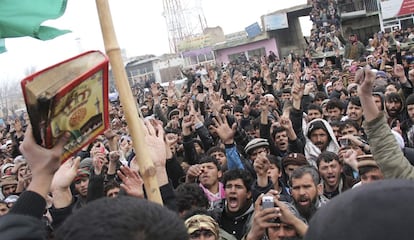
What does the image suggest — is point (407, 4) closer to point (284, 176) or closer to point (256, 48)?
point (256, 48)

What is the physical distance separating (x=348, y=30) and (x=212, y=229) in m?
21.0

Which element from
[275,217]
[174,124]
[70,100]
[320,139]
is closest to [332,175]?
[320,139]

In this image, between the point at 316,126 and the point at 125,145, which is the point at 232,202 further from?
the point at 125,145

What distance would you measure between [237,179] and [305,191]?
1.81ft

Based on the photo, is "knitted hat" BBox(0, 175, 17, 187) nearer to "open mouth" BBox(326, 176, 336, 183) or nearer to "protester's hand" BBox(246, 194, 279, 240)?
"open mouth" BBox(326, 176, 336, 183)

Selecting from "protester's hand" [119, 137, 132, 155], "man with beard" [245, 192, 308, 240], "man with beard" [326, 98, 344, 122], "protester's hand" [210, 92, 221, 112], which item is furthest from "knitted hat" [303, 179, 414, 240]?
"protester's hand" [210, 92, 221, 112]

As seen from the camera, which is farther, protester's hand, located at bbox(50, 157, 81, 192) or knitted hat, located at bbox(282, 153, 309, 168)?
knitted hat, located at bbox(282, 153, 309, 168)

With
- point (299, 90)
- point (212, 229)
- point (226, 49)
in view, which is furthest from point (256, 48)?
point (212, 229)

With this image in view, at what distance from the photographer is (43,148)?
4.64 feet

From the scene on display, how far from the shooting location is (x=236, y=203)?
339 centimetres

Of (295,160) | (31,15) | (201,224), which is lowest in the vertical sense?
(295,160)

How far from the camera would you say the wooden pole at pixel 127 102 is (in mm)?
1792

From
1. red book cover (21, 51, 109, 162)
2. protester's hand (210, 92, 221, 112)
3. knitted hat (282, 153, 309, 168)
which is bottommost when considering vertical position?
knitted hat (282, 153, 309, 168)

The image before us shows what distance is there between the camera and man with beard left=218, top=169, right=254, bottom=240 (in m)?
3.28
